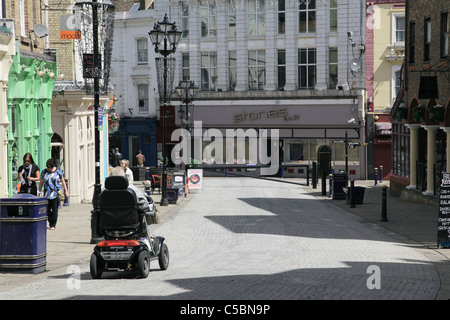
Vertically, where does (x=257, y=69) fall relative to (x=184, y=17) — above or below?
below

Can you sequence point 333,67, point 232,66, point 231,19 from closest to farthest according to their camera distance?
point 333,67
point 231,19
point 232,66

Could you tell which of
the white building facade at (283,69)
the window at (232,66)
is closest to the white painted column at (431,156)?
the white building facade at (283,69)

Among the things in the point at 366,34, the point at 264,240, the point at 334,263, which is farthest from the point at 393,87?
the point at 334,263

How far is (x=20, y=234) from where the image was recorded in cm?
1380

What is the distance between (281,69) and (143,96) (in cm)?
945

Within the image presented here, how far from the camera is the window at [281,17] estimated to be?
51531 mm

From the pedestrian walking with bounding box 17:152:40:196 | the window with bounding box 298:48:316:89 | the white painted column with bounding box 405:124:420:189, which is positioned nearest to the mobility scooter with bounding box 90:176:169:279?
the pedestrian walking with bounding box 17:152:40:196

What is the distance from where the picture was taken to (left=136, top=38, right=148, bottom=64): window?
54156 millimetres

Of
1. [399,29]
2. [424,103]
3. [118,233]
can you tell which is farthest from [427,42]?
[118,233]

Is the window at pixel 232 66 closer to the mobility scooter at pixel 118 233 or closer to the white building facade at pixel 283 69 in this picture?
the white building facade at pixel 283 69

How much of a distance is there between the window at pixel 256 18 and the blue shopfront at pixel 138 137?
878cm

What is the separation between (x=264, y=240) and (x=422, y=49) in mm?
15665

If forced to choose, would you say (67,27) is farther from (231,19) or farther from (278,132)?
(231,19)

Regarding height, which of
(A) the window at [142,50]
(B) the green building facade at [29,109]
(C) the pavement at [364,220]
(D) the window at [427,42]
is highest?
(A) the window at [142,50]
